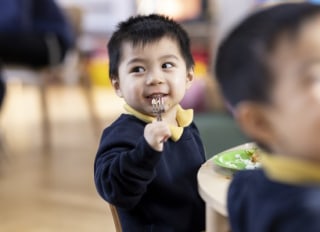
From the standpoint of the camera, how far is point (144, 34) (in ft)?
3.54

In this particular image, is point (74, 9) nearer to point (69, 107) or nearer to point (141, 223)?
point (69, 107)

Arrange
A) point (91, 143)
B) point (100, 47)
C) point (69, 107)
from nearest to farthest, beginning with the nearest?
1. point (91, 143)
2. point (69, 107)
3. point (100, 47)

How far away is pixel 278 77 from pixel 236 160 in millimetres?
424

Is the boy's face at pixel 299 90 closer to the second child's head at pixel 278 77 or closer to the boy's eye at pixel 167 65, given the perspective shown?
the second child's head at pixel 278 77

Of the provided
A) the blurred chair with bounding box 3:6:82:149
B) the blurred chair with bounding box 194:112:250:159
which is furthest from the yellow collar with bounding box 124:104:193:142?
the blurred chair with bounding box 3:6:82:149

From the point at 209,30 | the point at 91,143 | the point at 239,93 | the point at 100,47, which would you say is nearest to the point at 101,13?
the point at 100,47

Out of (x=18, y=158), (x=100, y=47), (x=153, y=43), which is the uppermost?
(x=153, y=43)

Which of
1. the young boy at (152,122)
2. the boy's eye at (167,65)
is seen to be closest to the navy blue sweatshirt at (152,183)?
the young boy at (152,122)

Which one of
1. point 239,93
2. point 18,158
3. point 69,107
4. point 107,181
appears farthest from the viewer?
point 69,107

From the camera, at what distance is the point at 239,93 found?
72cm

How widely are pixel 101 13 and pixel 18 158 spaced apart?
266 cm

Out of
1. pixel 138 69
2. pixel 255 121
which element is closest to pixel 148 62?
pixel 138 69

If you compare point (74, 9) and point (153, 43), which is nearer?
point (153, 43)

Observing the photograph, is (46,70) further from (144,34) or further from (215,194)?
(215,194)
